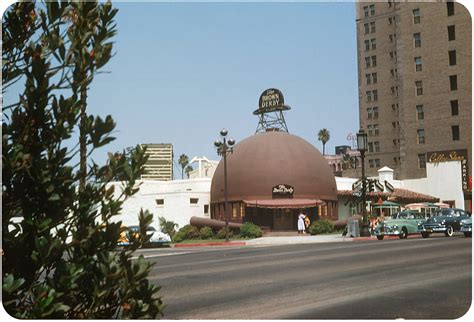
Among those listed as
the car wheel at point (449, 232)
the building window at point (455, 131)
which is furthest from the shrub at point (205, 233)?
the building window at point (455, 131)

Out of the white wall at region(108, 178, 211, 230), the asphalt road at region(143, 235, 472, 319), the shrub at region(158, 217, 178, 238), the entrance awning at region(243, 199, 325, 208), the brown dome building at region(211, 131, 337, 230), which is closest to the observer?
the white wall at region(108, 178, 211, 230)

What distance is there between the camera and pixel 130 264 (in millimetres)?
4172

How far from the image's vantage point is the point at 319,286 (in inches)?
364

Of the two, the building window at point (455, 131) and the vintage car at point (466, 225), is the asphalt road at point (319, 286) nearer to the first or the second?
the building window at point (455, 131)

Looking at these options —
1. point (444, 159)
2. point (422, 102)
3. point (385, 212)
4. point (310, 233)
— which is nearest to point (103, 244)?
point (422, 102)

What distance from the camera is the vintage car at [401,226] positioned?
78.1ft

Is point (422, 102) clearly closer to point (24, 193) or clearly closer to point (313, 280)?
point (313, 280)

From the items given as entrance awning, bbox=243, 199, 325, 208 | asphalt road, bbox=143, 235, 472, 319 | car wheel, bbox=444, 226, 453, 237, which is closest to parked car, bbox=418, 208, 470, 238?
car wheel, bbox=444, 226, 453, 237

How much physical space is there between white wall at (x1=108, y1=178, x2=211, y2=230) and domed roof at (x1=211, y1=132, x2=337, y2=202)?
8.33 meters

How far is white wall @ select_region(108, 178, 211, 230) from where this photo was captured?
5593 millimetres

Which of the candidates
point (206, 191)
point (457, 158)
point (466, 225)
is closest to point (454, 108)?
point (457, 158)

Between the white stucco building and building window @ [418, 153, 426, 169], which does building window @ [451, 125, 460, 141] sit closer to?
the white stucco building

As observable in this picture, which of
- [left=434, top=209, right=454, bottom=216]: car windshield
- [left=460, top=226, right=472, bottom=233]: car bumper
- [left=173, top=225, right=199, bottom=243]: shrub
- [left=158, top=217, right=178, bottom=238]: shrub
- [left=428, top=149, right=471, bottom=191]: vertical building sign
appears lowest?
[left=460, top=226, right=472, bottom=233]: car bumper

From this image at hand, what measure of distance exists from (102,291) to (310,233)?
30.3 meters
